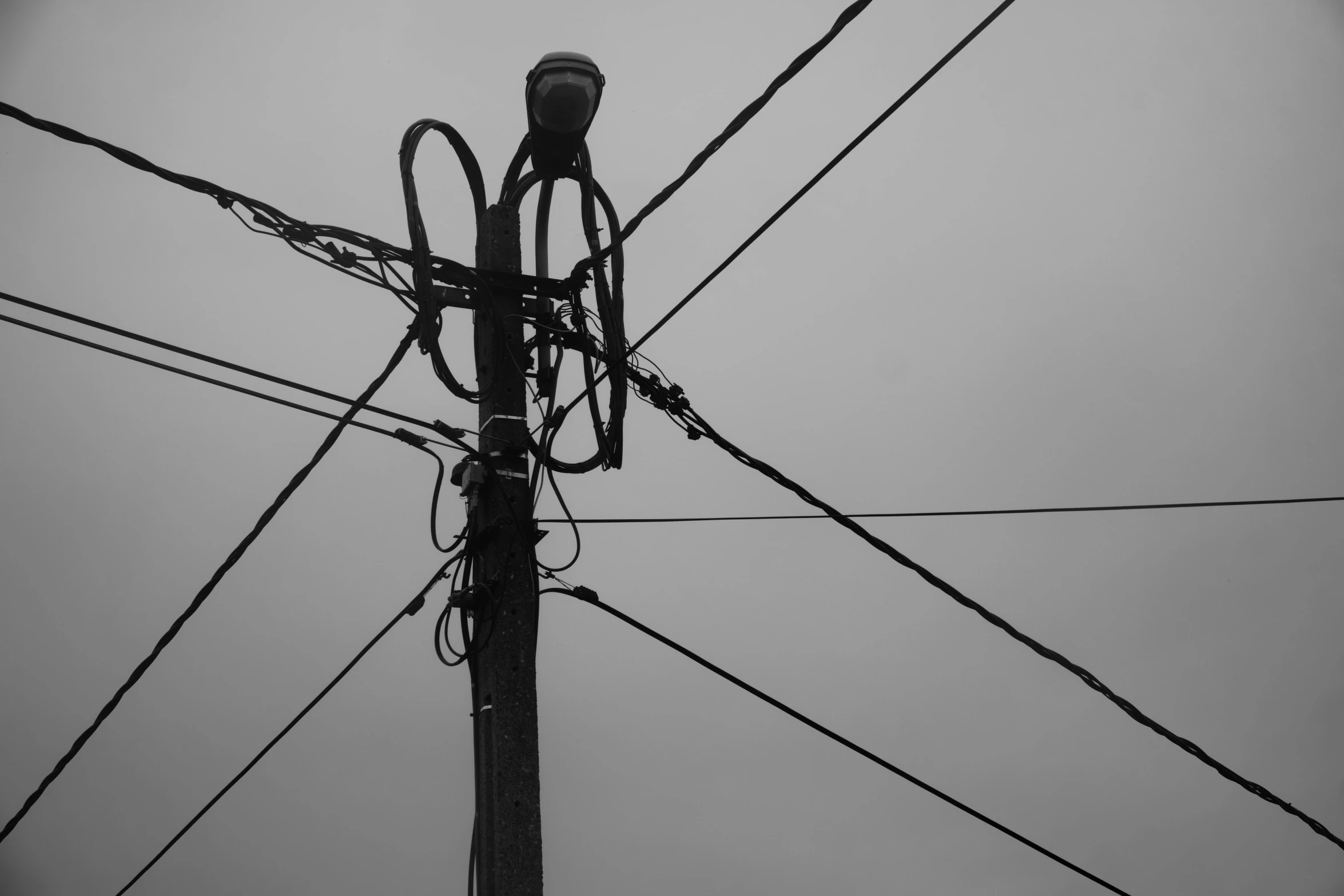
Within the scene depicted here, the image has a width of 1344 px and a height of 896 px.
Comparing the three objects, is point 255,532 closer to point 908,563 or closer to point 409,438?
point 409,438

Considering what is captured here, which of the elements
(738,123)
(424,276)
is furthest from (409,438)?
(738,123)

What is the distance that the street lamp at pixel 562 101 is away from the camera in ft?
14.8

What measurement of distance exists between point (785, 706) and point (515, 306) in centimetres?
239

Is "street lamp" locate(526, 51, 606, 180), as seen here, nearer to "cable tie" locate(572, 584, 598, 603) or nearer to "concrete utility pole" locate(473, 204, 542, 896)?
"concrete utility pole" locate(473, 204, 542, 896)

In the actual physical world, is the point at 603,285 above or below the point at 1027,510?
above

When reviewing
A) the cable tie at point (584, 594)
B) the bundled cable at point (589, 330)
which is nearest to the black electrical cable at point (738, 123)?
the bundled cable at point (589, 330)

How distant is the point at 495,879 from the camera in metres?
4.16

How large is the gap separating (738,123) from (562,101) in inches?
31.3

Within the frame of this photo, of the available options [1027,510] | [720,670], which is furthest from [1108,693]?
[720,670]

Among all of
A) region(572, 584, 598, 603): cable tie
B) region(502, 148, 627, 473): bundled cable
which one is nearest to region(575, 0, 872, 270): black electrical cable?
region(502, 148, 627, 473): bundled cable

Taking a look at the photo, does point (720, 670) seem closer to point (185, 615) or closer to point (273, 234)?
point (185, 615)

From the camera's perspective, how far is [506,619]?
4.54 meters

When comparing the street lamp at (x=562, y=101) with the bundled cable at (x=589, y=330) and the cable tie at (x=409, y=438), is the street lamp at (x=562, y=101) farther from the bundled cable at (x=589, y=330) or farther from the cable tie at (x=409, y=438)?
the cable tie at (x=409, y=438)

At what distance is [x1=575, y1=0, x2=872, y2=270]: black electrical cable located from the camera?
3.98 m
